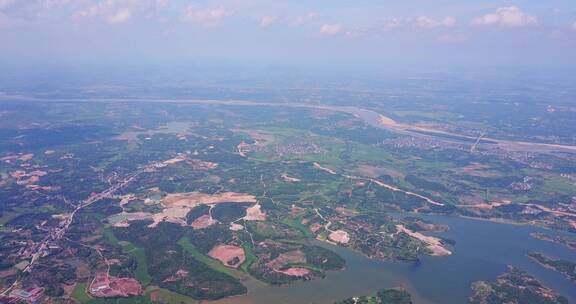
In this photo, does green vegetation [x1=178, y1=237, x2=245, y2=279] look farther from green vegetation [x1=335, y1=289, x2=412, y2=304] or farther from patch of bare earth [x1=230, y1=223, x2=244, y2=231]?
green vegetation [x1=335, y1=289, x2=412, y2=304]

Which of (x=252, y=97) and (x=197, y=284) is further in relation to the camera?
(x=252, y=97)

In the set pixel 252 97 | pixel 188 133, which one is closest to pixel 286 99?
pixel 252 97

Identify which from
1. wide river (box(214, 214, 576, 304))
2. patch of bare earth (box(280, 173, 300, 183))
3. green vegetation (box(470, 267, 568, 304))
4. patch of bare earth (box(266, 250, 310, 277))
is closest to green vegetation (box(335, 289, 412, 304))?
wide river (box(214, 214, 576, 304))

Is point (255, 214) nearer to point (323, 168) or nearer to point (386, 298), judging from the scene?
point (386, 298)

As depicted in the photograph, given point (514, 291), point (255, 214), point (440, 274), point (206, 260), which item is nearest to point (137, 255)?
point (206, 260)

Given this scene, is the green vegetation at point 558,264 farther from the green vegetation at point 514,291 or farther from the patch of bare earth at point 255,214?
the patch of bare earth at point 255,214

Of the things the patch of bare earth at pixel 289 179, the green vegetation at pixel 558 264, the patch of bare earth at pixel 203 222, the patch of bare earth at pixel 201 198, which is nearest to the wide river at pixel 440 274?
the green vegetation at pixel 558 264

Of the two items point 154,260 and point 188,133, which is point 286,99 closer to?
point 188,133

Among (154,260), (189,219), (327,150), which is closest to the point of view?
(154,260)
